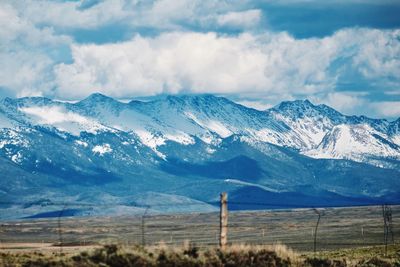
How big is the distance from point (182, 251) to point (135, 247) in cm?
186

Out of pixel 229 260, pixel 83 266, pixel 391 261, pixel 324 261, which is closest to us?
pixel 83 266

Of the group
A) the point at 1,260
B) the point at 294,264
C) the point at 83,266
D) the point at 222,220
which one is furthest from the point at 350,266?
the point at 1,260

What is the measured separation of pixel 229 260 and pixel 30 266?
7596 mm

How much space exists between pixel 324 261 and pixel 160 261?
908cm

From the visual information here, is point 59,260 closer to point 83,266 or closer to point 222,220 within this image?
point 83,266

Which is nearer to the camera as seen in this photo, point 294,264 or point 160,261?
point 160,261

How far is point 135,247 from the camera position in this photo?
3109 centimetres

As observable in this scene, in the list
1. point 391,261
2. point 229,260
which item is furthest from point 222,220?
point 391,261

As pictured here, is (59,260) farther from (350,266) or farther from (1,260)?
(350,266)

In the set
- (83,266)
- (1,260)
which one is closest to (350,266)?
(83,266)

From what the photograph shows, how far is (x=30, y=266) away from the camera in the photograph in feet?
96.4

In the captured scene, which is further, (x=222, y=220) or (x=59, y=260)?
(x=222, y=220)

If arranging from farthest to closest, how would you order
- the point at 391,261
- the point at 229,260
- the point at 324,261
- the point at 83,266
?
the point at 391,261 → the point at 324,261 → the point at 229,260 → the point at 83,266

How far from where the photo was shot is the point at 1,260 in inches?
1252
